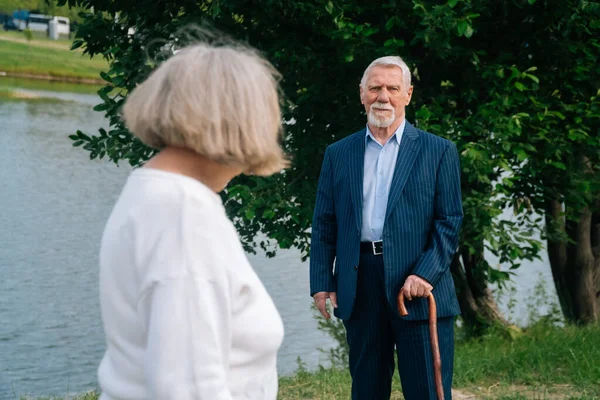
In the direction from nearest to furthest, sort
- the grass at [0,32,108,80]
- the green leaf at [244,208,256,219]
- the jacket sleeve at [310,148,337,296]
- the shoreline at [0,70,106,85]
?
the jacket sleeve at [310,148,337,296] < the green leaf at [244,208,256,219] < the shoreline at [0,70,106,85] < the grass at [0,32,108,80]

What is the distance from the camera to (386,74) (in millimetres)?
4270

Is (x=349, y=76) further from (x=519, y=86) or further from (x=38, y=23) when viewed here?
(x=38, y=23)

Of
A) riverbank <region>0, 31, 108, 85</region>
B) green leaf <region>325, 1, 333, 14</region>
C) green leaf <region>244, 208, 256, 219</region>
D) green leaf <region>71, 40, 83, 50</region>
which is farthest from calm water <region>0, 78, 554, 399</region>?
riverbank <region>0, 31, 108, 85</region>

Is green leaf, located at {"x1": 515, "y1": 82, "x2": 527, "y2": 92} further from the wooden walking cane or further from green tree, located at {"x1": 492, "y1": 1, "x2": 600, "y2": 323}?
the wooden walking cane

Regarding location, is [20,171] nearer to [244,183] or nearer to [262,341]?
[244,183]

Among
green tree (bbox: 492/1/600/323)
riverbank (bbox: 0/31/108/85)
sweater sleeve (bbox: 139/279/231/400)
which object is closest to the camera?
Result: sweater sleeve (bbox: 139/279/231/400)

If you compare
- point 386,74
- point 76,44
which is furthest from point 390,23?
point 76,44

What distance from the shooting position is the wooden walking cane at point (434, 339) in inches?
160

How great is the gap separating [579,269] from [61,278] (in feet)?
23.1

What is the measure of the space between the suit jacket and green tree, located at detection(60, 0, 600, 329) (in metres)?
2.23

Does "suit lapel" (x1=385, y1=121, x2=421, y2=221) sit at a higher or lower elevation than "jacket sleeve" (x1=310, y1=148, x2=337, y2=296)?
higher

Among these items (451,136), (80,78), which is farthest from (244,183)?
(80,78)

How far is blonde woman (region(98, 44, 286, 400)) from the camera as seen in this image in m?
1.77

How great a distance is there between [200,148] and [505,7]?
541cm
